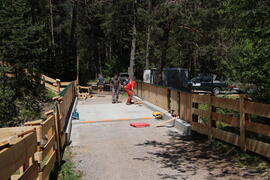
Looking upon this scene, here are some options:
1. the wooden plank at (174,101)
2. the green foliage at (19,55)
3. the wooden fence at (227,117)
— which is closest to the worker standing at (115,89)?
the green foliage at (19,55)

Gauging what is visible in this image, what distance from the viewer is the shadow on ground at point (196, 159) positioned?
530 cm

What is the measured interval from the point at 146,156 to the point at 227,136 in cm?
213

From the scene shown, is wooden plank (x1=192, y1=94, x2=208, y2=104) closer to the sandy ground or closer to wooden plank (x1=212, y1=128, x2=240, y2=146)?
wooden plank (x1=212, y1=128, x2=240, y2=146)

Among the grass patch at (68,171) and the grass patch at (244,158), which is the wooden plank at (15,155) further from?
the grass patch at (244,158)

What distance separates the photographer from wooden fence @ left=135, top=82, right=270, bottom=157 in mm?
5809

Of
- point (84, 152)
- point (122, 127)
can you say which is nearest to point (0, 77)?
point (122, 127)

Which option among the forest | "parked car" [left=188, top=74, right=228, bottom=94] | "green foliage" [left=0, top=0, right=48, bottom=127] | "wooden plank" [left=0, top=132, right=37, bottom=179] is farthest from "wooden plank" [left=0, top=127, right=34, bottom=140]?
"parked car" [left=188, top=74, right=228, bottom=94]

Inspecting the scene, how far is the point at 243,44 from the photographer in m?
10.0

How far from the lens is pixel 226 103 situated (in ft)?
22.7

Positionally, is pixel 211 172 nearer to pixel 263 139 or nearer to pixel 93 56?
pixel 263 139

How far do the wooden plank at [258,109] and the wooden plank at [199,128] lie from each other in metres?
2.04

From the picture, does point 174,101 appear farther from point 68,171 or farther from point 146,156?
point 68,171

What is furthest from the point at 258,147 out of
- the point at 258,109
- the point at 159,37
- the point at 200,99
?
the point at 159,37

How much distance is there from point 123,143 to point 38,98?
11.2 metres
